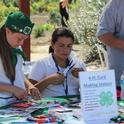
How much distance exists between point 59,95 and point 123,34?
0.64 m

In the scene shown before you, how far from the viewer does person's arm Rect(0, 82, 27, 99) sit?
2908 millimetres

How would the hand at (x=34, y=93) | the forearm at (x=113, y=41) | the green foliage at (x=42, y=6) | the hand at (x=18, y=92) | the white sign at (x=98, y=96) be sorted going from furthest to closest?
1. the green foliage at (x=42, y=6)
2. the forearm at (x=113, y=41)
3. the hand at (x=34, y=93)
4. the hand at (x=18, y=92)
5. the white sign at (x=98, y=96)

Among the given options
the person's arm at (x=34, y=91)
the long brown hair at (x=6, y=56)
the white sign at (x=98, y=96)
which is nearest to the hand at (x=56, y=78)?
the person's arm at (x=34, y=91)

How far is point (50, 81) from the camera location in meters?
3.38

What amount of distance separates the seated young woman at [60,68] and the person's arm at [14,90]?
0.52 metres

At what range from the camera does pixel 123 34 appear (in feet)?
11.7

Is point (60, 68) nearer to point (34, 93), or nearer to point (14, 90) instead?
point (34, 93)

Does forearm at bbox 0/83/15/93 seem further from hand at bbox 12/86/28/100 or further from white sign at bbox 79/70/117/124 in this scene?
white sign at bbox 79/70/117/124

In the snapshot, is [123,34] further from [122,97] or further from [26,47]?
[26,47]

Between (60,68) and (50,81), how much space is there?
0.64 feet

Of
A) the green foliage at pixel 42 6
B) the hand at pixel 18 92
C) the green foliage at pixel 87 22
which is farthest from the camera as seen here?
the green foliage at pixel 42 6

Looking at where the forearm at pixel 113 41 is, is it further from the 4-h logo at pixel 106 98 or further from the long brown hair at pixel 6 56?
the 4-h logo at pixel 106 98

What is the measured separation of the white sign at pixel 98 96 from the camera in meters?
2.49

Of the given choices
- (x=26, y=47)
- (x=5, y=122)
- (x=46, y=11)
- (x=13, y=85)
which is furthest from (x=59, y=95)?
(x=46, y=11)
